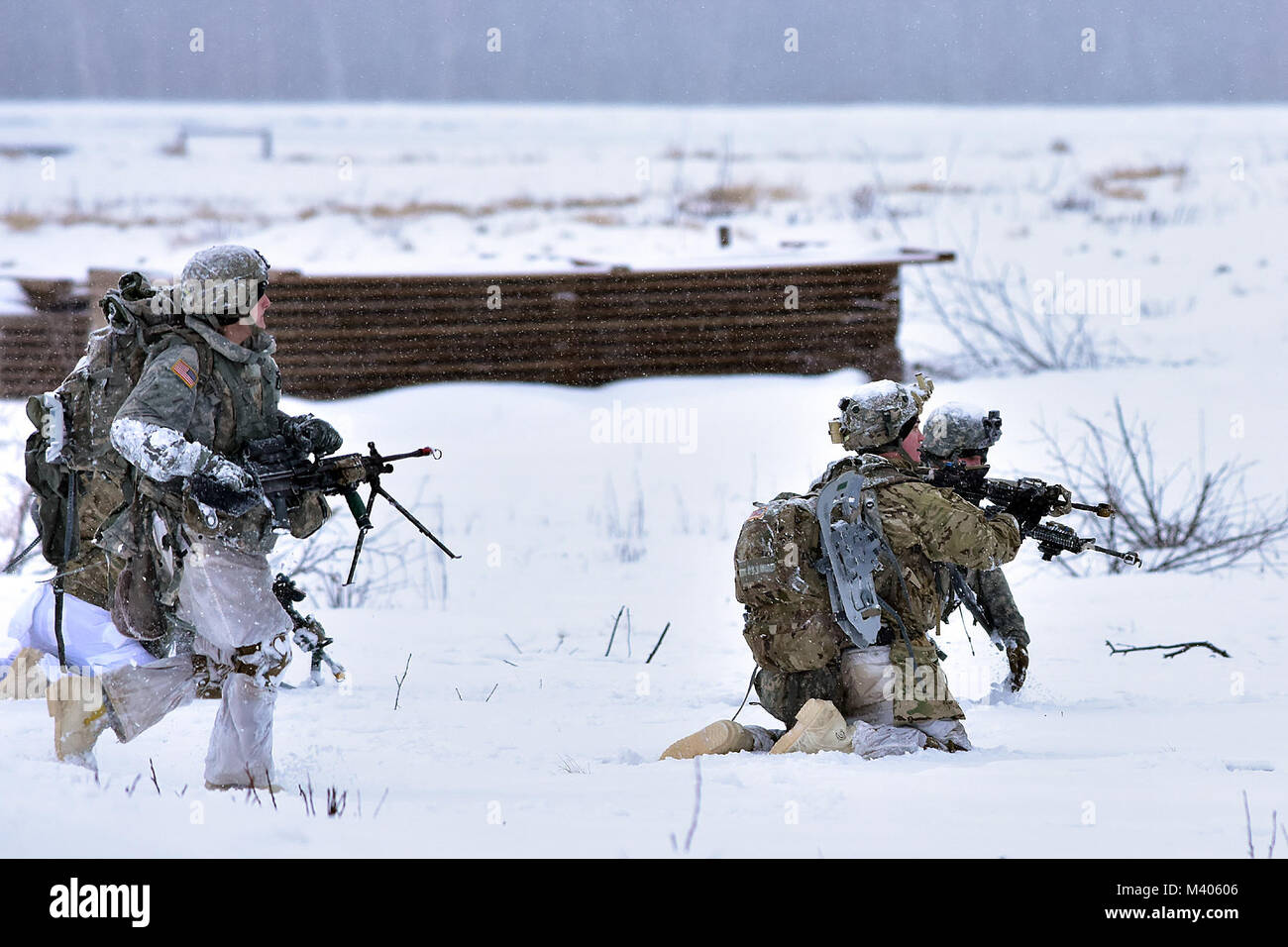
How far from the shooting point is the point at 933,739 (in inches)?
190

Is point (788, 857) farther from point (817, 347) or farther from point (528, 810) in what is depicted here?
point (817, 347)

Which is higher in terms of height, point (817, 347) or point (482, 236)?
point (482, 236)

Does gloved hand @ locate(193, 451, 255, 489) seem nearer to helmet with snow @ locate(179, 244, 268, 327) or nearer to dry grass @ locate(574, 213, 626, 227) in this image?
helmet with snow @ locate(179, 244, 268, 327)

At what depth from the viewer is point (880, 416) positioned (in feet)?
16.3

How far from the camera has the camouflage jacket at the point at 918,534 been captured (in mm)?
4762

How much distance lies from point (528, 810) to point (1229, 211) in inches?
867

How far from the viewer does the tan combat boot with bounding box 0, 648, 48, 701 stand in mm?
5617

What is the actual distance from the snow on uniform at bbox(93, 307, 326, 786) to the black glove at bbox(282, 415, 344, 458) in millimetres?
135

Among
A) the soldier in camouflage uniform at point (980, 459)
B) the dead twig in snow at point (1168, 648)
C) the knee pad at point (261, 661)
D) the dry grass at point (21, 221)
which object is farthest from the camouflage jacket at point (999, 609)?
the dry grass at point (21, 221)

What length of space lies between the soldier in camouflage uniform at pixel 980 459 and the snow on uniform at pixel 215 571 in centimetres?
273

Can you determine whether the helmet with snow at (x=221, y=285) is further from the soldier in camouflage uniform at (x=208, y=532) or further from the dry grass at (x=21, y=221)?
the dry grass at (x=21, y=221)
